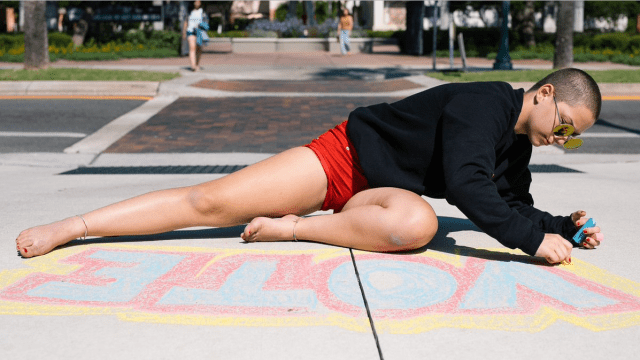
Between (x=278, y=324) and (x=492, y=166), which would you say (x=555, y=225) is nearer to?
(x=492, y=166)

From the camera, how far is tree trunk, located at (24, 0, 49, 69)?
43.4 ft

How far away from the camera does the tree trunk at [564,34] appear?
45.6 ft

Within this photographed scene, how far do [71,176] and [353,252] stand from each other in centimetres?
338

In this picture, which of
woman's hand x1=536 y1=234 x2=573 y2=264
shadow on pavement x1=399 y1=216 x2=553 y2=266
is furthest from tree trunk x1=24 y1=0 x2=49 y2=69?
woman's hand x1=536 y1=234 x2=573 y2=264

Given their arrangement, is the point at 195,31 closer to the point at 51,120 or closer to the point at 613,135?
→ the point at 51,120

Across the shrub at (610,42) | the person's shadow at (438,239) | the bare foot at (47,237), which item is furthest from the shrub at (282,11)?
the bare foot at (47,237)

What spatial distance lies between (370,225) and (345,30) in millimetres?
21932

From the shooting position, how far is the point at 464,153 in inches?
115

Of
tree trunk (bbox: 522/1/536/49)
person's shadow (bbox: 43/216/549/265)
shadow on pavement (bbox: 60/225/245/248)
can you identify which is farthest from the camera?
tree trunk (bbox: 522/1/536/49)

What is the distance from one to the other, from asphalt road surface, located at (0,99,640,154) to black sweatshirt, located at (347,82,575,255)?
4895 millimetres

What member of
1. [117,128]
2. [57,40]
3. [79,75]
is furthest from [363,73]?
[57,40]

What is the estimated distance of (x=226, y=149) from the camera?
24.9 ft

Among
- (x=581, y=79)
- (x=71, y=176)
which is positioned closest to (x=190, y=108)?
(x=71, y=176)

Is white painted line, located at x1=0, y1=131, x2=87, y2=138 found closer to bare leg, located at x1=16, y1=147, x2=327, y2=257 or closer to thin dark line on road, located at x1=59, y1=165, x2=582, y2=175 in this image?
thin dark line on road, located at x1=59, y1=165, x2=582, y2=175
